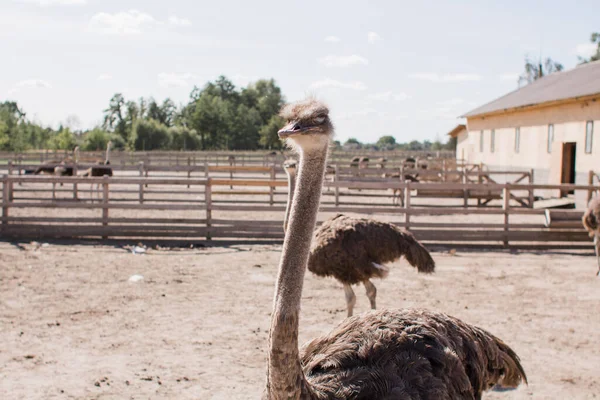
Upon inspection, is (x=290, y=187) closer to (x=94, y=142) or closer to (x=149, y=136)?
(x=94, y=142)

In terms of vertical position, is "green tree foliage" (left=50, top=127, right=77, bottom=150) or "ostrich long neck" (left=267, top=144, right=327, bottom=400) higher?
"green tree foliage" (left=50, top=127, right=77, bottom=150)

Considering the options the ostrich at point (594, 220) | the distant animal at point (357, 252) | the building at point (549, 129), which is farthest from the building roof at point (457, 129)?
the distant animal at point (357, 252)

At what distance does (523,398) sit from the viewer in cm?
416

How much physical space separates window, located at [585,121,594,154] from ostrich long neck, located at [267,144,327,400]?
16.6m

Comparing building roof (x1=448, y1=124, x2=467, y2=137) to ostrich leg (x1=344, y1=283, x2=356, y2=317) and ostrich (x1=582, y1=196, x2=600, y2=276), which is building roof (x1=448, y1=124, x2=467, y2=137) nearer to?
ostrich (x1=582, y1=196, x2=600, y2=276)

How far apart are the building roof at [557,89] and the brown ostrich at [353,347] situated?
1531cm

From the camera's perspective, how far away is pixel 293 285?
2180mm

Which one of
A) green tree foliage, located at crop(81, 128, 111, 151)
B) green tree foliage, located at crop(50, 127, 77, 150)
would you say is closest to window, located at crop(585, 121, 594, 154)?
green tree foliage, located at crop(50, 127, 77, 150)

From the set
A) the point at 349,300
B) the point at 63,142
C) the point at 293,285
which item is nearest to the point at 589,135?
the point at 349,300

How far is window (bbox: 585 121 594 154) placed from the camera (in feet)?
56.1

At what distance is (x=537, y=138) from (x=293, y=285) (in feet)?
67.3

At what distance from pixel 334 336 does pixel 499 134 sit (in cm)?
2358

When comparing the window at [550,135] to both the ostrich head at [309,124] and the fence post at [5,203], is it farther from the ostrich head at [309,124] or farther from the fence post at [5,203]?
the ostrich head at [309,124]

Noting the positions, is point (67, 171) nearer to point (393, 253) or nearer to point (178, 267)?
point (178, 267)
